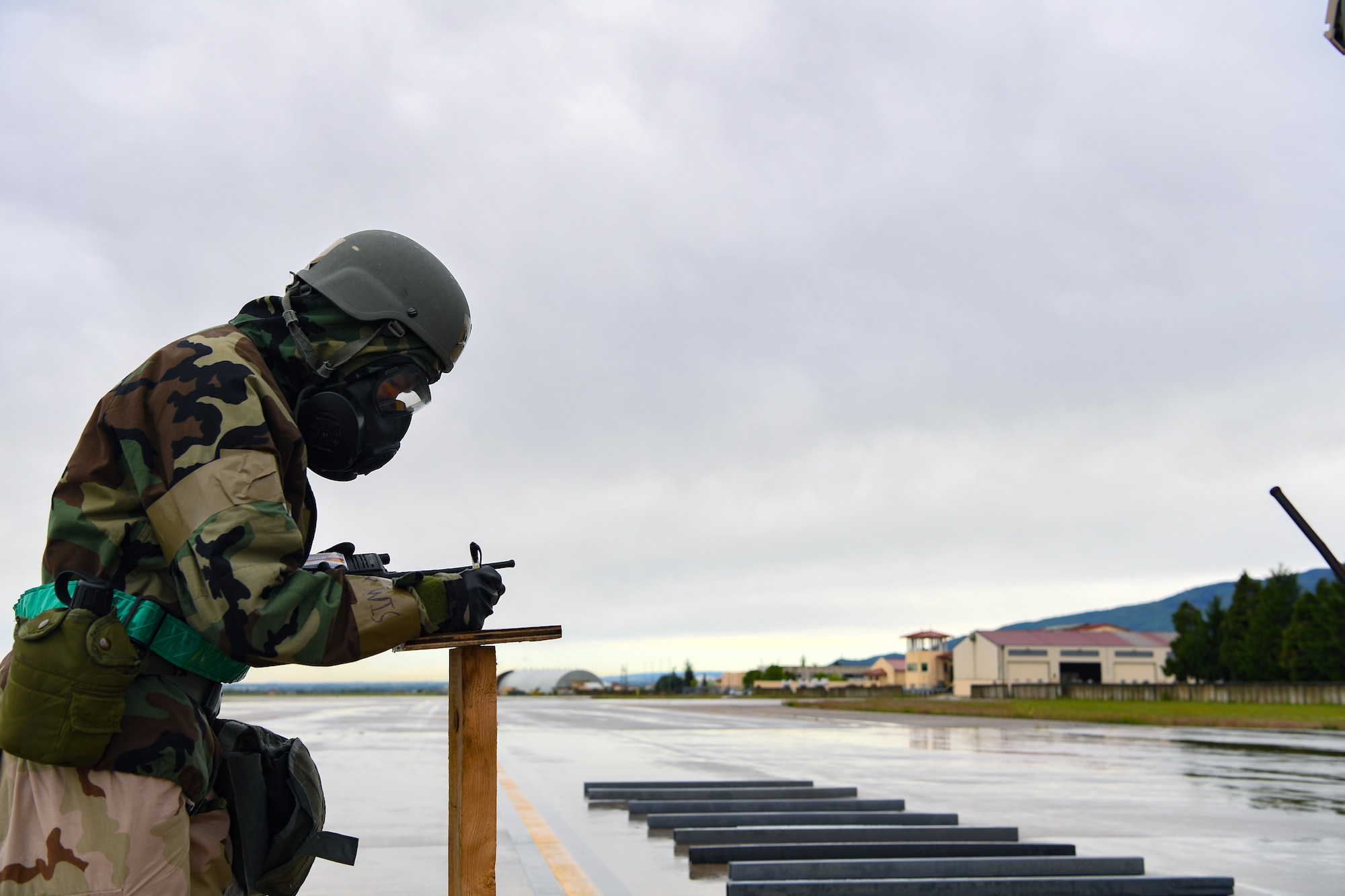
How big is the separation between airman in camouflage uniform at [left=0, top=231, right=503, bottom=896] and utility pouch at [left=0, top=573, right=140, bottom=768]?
65 millimetres

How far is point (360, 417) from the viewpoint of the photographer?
7.79 ft

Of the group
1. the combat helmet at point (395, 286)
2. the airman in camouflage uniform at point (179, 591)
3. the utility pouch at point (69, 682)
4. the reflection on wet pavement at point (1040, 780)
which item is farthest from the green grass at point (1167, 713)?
the utility pouch at point (69, 682)

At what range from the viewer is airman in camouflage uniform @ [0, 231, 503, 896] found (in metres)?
1.85

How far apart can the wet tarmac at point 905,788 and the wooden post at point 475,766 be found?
11.8ft

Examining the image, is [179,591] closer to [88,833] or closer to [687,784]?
[88,833]

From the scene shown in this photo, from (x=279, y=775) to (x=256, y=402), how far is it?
2.89 feet

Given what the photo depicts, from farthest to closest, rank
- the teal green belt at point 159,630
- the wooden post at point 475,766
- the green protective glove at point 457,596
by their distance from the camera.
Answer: the wooden post at point 475,766
the green protective glove at point 457,596
the teal green belt at point 159,630

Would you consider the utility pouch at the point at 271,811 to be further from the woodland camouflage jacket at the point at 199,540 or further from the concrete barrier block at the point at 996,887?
the concrete barrier block at the point at 996,887

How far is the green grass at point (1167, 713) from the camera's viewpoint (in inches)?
1142

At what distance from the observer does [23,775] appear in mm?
1904

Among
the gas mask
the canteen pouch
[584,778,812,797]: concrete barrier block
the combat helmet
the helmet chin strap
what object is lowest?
[584,778,812,797]: concrete barrier block

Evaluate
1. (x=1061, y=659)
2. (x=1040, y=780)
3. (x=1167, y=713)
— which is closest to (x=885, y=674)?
(x=1061, y=659)

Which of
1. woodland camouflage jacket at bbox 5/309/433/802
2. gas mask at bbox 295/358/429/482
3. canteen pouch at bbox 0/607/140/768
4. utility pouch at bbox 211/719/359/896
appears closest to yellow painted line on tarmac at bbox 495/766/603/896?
utility pouch at bbox 211/719/359/896

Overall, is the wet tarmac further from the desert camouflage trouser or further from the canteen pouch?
the canteen pouch
